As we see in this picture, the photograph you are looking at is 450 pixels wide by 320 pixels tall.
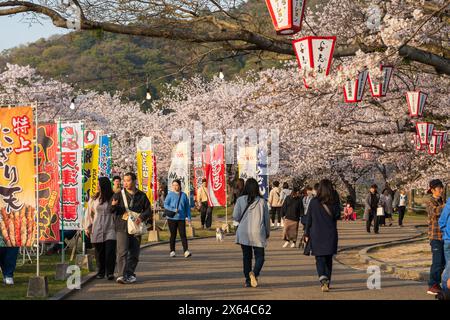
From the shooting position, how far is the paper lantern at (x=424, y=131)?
21000 millimetres

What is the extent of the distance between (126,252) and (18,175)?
2.42 m

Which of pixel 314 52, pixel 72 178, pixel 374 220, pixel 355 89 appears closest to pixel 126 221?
pixel 72 178

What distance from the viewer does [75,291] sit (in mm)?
12547

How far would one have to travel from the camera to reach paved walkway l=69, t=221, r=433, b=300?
466 inches

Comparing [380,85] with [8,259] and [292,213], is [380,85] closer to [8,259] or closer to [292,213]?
[292,213]

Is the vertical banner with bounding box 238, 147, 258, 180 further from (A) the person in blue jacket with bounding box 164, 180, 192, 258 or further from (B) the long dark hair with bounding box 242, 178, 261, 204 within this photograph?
(B) the long dark hair with bounding box 242, 178, 261, 204

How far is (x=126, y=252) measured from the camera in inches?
523

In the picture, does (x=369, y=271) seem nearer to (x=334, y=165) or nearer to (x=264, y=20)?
(x=264, y=20)

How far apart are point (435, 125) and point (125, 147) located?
159ft

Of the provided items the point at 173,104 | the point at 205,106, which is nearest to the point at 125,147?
the point at 173,104

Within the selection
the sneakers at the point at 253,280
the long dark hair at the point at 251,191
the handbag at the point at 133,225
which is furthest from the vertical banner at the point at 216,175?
the sneakers at the point at 253,280

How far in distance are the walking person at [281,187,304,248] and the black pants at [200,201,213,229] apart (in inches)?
375

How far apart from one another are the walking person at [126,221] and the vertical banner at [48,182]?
6.16ft

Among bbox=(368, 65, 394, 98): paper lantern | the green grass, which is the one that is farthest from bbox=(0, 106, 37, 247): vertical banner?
bbox=(368, 65, 394, 98): paper lantern
